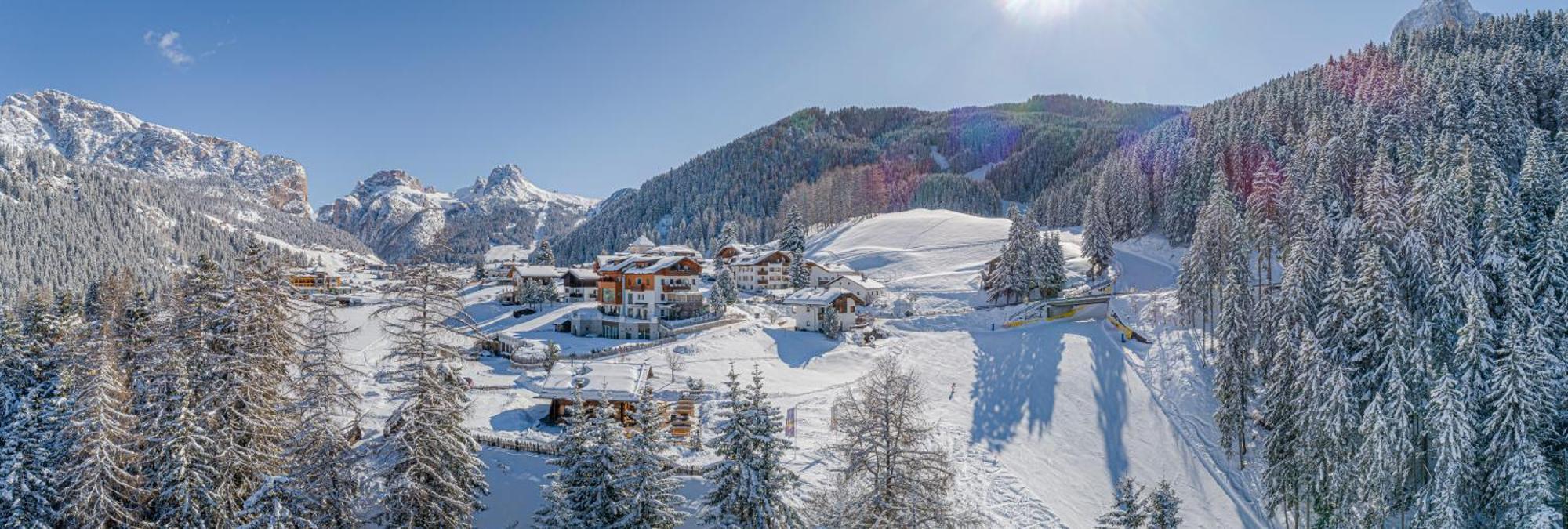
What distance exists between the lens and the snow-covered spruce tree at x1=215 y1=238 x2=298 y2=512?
19250 millimetres

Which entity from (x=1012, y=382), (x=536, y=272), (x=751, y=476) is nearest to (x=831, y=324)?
(x=1012, y=382)

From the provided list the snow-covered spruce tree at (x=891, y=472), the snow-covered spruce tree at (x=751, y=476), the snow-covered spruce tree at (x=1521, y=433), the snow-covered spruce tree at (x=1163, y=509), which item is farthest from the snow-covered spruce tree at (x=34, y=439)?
the snow-covered spruce tree at (x=1521, y=433)

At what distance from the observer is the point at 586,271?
6931 cm

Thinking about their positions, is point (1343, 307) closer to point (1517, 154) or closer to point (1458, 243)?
point (1458, 243)

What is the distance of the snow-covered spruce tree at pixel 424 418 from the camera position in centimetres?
1736

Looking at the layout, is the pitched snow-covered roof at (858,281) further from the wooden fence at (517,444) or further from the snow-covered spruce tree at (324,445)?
the snow-covered spruce tree at (324,445)

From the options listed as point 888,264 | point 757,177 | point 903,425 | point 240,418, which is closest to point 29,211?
point 757,177

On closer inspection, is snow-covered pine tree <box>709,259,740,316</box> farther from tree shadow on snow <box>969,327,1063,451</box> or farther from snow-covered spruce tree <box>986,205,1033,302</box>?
snow-covered spruce tree <box>986,205,1033,302</box>

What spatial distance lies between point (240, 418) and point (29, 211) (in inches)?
8264

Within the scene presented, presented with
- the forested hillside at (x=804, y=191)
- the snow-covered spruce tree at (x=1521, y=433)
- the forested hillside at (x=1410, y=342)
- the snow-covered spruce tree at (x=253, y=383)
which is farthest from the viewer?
the forested hillside at (x=804, y=191)

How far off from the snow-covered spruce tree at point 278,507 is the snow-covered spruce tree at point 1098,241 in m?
71.5

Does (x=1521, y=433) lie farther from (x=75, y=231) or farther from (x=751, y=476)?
(x=75, y=231)

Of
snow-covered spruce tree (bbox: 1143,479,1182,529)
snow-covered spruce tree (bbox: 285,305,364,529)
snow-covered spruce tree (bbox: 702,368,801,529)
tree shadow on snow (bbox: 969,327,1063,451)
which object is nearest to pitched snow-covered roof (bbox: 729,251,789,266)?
tree shadow on snow (bbox: 969,327,1063,451)

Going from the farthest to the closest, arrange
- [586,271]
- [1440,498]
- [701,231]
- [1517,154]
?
[701,231] < [586,271] < [1517,154] < [1440,498]
